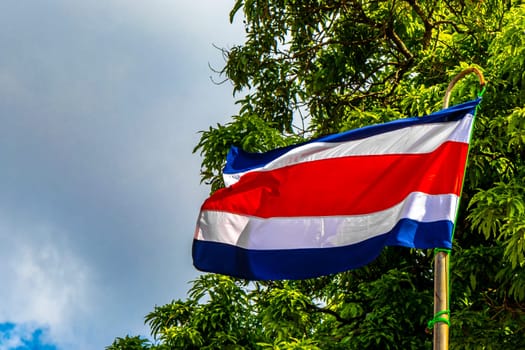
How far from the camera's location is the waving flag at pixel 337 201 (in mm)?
7926

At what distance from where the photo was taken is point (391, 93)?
1457cm

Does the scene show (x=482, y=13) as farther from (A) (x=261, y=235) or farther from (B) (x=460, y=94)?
(A) (x=261, y=235)

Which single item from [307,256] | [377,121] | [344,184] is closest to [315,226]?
[307,256]

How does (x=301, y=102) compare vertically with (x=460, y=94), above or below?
above

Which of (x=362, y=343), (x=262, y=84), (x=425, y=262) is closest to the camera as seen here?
(x=362, y=343)

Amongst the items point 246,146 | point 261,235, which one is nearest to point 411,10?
point 246,146

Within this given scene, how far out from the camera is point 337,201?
8.41 metres

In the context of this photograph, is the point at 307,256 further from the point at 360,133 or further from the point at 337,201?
the point at 360,133

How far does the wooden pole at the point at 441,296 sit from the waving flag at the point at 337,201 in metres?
0.11

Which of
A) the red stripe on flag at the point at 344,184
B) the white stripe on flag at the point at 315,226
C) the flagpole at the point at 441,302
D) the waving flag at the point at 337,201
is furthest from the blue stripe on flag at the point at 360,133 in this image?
the flagpole at the point at 441,302

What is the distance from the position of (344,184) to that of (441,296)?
142cm

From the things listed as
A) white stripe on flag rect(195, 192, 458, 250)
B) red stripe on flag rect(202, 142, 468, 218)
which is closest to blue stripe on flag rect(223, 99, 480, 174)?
red stripe on flag rect(202, 142, 468, 218)

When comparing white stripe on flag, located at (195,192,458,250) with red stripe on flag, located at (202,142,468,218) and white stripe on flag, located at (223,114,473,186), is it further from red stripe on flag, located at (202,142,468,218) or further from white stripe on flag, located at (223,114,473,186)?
white stripe on flag, located at (223,114,473,186)

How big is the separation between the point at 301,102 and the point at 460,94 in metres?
3.96
